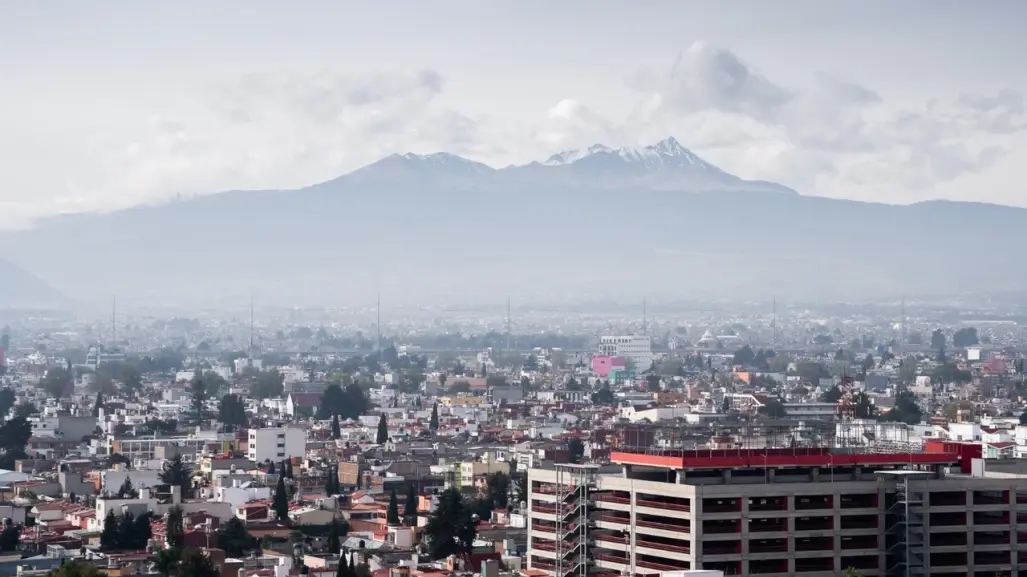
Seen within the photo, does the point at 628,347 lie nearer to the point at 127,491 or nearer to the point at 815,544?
the point at 127,491

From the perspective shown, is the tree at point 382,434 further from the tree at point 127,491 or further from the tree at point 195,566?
the tree at point 195,566

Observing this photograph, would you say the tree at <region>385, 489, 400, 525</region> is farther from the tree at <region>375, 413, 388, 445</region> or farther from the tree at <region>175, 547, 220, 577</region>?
the tree at <region>375, 413, 388, 445</region>

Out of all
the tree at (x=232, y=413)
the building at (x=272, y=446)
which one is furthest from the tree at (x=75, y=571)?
the tree at (x=232, y=413)

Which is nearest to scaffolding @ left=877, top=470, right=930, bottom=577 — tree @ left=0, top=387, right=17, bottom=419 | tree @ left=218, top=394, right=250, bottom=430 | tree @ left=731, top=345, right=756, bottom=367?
tree @ left=218, top=394, right=250, bottom=430

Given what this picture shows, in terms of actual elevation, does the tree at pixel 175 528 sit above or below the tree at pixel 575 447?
below

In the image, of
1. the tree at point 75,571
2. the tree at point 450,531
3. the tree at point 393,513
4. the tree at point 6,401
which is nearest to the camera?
the tree at point 75,571

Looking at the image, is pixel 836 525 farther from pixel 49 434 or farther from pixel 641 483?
pixel 49 434
